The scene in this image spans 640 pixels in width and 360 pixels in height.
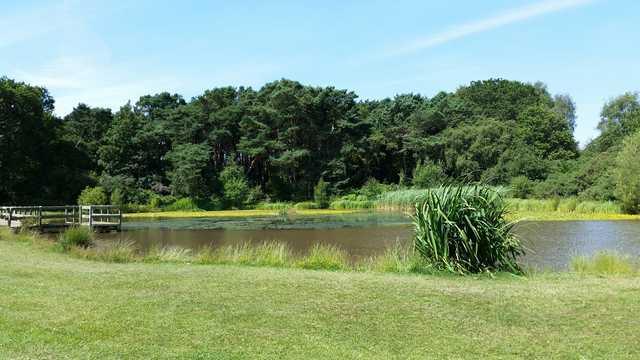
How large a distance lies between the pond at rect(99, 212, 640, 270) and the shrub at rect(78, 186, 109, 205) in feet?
50.6

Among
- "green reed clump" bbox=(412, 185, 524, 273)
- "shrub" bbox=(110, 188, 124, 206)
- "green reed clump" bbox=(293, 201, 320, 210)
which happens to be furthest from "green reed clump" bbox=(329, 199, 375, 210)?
"green reed clump" bbox=(412, 185, 524, 273)

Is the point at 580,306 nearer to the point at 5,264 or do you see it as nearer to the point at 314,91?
the point at 5,264

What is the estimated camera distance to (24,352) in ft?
21.4

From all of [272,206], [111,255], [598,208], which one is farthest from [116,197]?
[111,255]

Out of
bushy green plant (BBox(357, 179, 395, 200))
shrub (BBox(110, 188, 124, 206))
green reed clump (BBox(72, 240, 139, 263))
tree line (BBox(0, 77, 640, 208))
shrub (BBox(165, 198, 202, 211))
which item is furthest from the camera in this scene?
bushy green plant (BBox(357, 179, 395, 200))

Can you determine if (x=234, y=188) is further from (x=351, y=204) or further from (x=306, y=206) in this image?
(x=351, y=204)

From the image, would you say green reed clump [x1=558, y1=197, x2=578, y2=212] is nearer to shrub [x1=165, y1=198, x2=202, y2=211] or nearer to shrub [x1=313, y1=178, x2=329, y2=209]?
shrub [x1=313, y1=178, x2=329, y2=209]

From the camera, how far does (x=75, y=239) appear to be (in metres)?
18.2

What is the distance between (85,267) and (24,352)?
652 centimetres

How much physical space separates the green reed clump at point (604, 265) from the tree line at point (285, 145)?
141 feet

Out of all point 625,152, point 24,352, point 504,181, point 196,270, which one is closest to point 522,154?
point 504,181

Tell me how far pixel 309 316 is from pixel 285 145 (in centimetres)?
6195

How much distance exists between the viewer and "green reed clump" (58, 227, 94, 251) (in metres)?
17.1

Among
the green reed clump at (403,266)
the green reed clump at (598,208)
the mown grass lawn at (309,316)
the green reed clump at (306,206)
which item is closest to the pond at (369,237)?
the green reed clump at (403,266)
